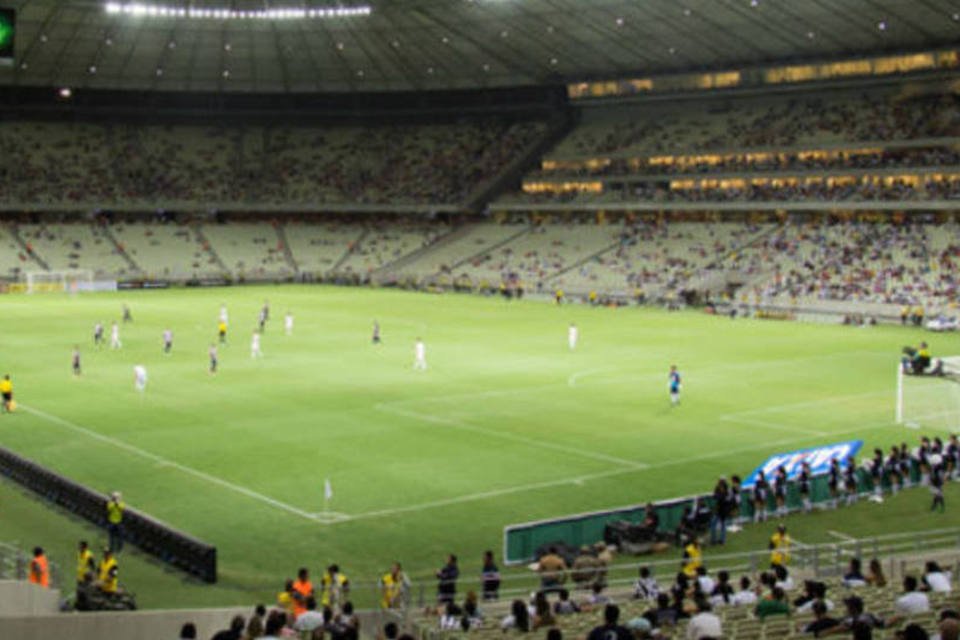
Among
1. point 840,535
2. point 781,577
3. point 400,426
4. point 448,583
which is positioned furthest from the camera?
point 400,426

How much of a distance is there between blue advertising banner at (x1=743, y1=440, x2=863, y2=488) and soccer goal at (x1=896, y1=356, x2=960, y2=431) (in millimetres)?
9286

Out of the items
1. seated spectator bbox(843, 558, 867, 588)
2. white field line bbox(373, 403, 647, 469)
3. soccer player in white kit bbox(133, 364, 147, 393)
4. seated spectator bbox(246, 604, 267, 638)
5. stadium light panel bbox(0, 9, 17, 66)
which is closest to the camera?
stadium light panel bbox(0, 9, 17, 66)

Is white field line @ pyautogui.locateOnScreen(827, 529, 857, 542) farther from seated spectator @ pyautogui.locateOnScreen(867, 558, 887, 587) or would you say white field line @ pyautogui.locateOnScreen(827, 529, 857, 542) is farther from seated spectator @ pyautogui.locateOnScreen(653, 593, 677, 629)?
seated spectator @ pyautogui.locateOnScreen(653, 593, 677, 629)

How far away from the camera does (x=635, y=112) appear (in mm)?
114938

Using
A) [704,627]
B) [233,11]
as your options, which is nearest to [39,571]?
[704,627]

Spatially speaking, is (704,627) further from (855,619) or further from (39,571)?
(39,571)

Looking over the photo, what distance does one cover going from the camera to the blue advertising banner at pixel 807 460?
1134 inches

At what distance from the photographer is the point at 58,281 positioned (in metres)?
101

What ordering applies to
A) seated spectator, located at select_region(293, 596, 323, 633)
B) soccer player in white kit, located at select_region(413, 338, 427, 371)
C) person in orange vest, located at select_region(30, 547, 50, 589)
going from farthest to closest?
1. soccer player in white kit, located at select_region(413, 338, 427, 371)
2. person in orange vest, located at select_region(30, 547, 50, 589)
3. seated spectator, located at select_region(293, 596, 323, 633)

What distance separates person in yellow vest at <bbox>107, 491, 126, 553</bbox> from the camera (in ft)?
81.1

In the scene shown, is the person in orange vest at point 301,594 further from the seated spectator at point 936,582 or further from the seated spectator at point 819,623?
the seated spectator at point 936,582

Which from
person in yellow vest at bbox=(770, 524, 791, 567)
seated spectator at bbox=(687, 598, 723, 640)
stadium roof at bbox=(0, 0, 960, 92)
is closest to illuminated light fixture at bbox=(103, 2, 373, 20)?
stadium roof at bbox=(0, 0, 960, 92)

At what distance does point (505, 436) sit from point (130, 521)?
14.6 metres

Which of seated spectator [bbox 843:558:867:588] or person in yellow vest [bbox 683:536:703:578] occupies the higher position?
seated spectator [bbox 843:558:867:588]
